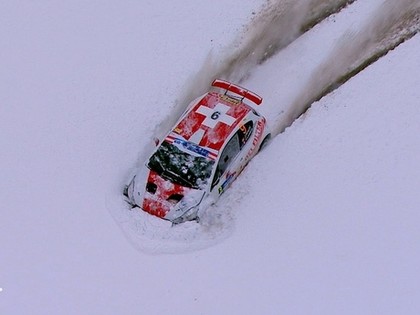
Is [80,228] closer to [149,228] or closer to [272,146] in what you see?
[149,228]

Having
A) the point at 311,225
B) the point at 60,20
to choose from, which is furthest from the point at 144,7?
the point at 311,225

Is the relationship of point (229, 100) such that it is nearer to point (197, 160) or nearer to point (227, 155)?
point (227, 155)

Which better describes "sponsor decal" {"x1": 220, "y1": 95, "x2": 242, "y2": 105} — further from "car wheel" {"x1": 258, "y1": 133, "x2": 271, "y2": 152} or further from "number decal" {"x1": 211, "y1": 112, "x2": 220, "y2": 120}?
"car wheel" {"x1": 258, "y1": 133, "x2": 271, "y2": 152}

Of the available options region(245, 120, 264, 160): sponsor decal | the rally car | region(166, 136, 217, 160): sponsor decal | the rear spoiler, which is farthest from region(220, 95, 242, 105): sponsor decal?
region(166, 136, 217, 160): sponsor decal

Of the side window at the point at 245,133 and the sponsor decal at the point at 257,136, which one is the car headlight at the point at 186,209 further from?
the sponsor decal at the point at 257,136

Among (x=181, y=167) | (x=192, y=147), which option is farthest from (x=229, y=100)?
(x=181, y=167)
